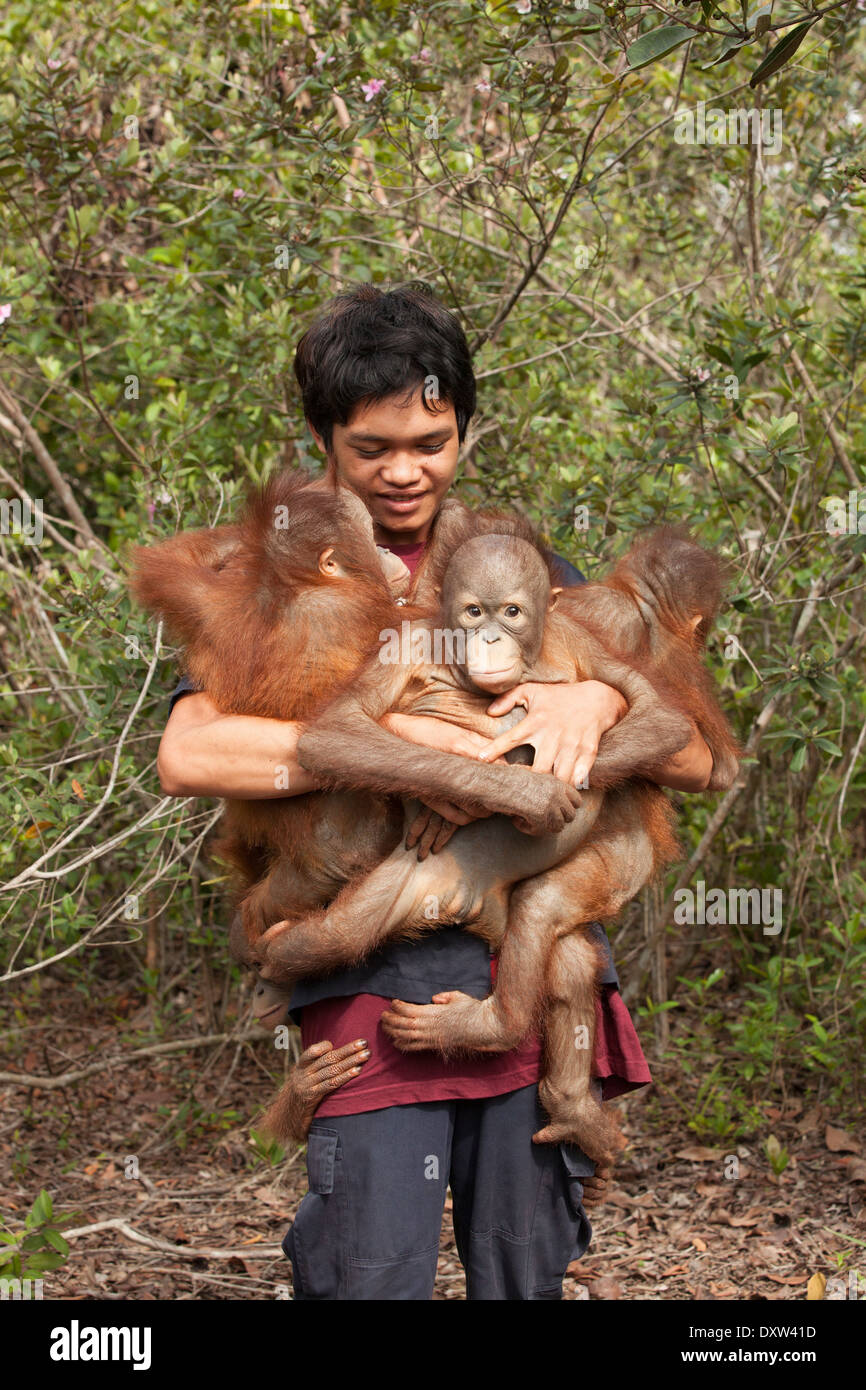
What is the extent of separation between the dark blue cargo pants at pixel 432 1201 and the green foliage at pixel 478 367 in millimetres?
1863

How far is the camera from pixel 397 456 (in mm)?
2662

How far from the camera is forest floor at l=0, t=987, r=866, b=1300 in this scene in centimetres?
411

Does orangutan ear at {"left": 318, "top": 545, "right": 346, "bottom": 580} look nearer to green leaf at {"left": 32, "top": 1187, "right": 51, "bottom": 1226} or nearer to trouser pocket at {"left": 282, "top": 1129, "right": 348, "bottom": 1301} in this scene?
trouser pocket at {"left": 282, "top": 1129, "right": 348, "bottom": 1301}

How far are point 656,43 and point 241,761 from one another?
4.86 feet

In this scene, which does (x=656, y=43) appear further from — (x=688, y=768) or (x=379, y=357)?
(x=688, y=768)

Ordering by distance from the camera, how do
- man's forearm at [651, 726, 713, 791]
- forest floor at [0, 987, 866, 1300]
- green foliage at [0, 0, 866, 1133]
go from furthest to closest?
1. green foliage at [0, 0, 866, 1133]
2. forest floor at [0, 987, 866, 1300]
3. man's forearm at [651, 726, 713, 791]

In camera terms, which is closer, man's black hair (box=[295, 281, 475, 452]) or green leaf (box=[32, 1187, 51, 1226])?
man's black hair (box=[295, 281, 475, 452])

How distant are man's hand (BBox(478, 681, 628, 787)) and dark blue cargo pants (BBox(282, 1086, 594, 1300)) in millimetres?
668

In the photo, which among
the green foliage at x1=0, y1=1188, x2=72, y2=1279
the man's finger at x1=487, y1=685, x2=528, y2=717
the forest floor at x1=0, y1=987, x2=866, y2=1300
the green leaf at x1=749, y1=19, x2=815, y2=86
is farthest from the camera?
the forest floor at x1=0, y1=987, x2=866, y2=1300

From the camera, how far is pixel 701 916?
212 inches

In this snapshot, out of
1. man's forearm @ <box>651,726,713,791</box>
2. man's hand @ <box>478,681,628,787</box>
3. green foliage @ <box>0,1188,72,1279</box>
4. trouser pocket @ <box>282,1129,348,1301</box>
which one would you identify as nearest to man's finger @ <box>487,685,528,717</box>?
man's hand @ <box>478,681,628,787</box>

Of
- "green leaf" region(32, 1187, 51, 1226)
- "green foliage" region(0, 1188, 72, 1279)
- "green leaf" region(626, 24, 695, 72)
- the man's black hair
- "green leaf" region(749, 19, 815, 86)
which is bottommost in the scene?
"green foliage" region(0, 1188, 72, 1279)
